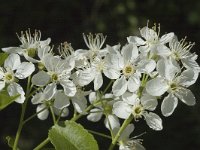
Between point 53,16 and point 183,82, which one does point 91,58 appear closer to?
point 183,82

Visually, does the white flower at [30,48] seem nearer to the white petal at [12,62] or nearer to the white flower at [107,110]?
the white petal at [12,62]

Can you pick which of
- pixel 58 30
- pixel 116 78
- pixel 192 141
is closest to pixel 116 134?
pixel 116 78

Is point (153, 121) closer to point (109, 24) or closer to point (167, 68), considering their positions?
point (167, 68)

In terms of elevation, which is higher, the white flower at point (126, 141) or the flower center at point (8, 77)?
the flower center at point (8, 77)

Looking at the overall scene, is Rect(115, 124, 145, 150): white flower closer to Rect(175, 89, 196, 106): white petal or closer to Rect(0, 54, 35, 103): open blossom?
Rect(175, 89, 196, 106): white petal

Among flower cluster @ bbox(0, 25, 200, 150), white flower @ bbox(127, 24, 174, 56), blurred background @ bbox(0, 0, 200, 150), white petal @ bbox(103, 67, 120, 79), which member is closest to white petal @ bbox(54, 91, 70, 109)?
flower cluster @ bbox(0, 25, 200, 150)

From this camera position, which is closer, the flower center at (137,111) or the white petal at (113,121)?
the flower center at (137,111)

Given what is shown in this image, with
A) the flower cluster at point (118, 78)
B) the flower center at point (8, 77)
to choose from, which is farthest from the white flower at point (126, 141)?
the flower center at point (8, 77)
